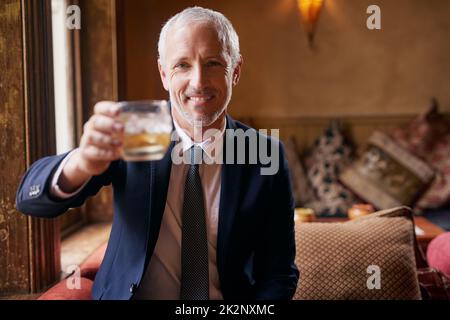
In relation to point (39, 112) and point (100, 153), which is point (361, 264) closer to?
point (100, 153)

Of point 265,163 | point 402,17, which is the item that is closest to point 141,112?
point 265,163

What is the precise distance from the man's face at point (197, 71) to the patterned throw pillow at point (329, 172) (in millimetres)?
2422

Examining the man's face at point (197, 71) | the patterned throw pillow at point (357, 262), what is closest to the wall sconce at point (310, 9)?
the patterned throw pillow at point (357, 262)

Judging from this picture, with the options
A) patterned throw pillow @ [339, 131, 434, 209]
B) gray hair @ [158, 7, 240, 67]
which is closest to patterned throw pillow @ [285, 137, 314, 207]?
patterned throw pillow @ [339, 131, 434, 209]

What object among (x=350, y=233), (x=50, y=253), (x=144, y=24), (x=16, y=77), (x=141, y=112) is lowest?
(x=50, y=253)

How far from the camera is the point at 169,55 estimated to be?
3.50ft

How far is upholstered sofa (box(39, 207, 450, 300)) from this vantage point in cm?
136

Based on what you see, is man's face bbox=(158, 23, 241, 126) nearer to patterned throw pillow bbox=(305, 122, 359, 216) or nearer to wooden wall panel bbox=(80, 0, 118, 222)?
wooden wall panel bbox=(80, 0, 118, 222)

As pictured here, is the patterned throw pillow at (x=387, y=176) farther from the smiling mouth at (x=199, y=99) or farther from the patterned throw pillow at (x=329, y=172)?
the smiling mouth at (x=199, y=99)

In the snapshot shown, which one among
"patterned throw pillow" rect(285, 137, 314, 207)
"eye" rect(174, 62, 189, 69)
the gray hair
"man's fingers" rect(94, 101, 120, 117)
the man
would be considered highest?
the gray hair

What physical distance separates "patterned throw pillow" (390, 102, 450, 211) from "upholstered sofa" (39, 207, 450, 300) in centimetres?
193

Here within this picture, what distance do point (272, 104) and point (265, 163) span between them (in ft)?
9.07

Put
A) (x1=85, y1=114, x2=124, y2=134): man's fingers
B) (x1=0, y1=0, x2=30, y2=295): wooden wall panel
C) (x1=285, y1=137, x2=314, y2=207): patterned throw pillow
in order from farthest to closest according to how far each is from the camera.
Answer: (x1=285, y1=137, x2=314, y2=207): patterned throw pillow, (x1=0, y1=0, x2=30, y2=295): wooden wall panel, (x1=85, y1=114, x2=124, y2=134): man's fingers
